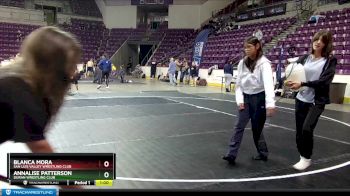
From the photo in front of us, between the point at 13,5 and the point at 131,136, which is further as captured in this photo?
the point at 13,5

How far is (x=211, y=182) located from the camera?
3445 millimetres

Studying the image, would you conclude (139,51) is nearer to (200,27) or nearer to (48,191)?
(200,27)

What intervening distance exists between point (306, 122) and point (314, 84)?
1.49ft

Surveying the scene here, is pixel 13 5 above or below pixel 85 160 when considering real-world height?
above

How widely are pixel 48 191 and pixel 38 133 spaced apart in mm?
191

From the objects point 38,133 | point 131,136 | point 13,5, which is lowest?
point 131,136

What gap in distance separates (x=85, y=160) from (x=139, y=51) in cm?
2962

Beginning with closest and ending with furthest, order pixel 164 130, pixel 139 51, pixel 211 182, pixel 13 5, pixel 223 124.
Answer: pixel 211 182 → pixel 164 130 → pixel 223 124 → pixel 13 5 → pixel 139 51

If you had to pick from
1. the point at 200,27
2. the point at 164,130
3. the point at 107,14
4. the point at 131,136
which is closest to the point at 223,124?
the point at 164,130

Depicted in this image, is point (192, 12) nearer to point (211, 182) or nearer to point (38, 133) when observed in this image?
point (211, 182)

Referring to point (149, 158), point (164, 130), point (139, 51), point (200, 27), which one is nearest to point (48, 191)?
point (149, 158)

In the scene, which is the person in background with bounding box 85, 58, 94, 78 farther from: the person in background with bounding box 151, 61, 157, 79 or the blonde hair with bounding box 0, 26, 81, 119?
the blonde hair with bounding box 0, 26, 81, 119

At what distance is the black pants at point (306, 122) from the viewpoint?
3760 millimetres

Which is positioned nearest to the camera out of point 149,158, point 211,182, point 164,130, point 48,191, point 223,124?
point 48,191
